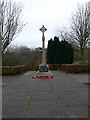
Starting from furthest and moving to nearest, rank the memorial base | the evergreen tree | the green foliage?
1. the evergreen tree
2. the green foliage
3. the memorial base

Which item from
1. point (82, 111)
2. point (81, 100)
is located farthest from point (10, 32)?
point (82, 111)

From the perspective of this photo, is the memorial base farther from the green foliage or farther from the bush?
the green foliage

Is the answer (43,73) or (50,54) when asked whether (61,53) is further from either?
(43,73)

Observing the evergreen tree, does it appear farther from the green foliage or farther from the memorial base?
the memorial base

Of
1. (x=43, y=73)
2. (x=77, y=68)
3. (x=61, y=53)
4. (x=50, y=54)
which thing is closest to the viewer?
(x=43, y=73)

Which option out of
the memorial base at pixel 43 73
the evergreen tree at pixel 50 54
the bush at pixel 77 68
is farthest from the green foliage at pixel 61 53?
the memorial base at pixel 43 73

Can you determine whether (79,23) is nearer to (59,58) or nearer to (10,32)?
(59,58)

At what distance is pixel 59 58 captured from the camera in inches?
1716

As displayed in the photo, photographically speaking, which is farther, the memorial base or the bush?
the bush

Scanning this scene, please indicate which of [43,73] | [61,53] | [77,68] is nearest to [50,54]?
[61,53]

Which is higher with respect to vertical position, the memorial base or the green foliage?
the green foliage

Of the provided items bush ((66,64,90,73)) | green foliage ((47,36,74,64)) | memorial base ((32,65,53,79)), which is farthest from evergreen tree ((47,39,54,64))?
memorial base ((32,65,53,79))

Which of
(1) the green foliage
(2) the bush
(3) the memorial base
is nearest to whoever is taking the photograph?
(3) the memorial base

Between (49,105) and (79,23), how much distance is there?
31.9m
